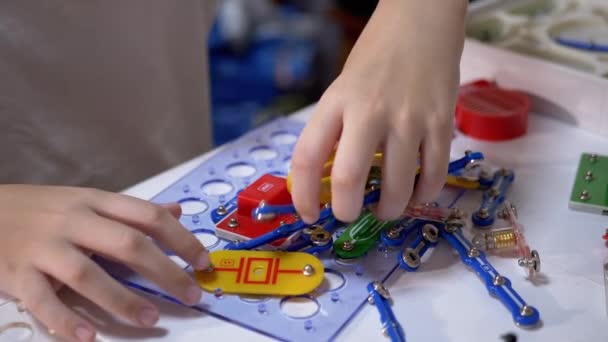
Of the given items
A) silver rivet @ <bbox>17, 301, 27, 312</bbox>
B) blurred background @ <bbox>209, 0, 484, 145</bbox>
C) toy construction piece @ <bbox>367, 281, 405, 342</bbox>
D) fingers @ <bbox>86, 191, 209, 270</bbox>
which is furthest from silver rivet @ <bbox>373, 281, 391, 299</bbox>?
blurred background @ <bbox>209, 0, 484, 145</bbox>

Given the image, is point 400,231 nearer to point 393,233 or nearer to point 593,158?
point 393,233

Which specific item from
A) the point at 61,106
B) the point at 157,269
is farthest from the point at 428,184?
the point at 61,106

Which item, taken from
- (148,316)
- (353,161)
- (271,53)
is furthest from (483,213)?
(271,53)

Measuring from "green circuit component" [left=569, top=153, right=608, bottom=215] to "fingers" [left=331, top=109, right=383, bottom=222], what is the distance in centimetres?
18

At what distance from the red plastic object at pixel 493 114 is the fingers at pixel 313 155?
0.21 metres

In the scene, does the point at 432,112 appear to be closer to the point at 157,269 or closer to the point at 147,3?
the point at 157,269

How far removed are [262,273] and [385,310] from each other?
76 mm

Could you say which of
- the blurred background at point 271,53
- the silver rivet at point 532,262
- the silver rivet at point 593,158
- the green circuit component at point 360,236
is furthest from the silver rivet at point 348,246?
the blurred background at point 271,53

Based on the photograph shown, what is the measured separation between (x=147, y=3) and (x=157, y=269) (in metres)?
0.36

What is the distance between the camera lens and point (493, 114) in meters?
0.57

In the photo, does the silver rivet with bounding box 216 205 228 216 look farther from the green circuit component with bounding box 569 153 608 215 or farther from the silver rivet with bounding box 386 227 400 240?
the green circuit component with bounding box 569 153 608 215

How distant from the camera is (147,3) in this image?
2.16ft

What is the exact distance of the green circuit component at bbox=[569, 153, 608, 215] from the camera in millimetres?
476

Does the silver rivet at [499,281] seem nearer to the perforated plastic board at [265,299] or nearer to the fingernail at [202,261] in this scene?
the perforated plastic board at [265,299]
